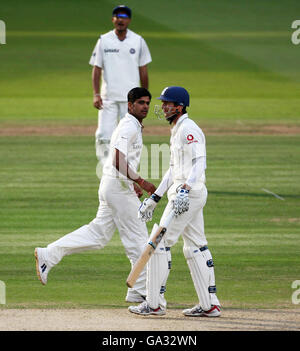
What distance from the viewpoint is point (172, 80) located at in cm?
3875

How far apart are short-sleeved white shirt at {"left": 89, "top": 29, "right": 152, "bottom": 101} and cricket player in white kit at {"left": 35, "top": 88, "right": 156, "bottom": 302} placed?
4662 millimetres

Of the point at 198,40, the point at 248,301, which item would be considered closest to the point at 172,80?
the point at 198,40

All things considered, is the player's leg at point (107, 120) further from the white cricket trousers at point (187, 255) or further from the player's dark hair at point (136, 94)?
the white cricket trousers at point (187, 255)

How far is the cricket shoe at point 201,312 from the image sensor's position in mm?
8531

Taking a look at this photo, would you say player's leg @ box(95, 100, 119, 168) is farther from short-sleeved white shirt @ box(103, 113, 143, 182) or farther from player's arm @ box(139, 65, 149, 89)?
short-sleeved white shirt @ box(103, 113, 143, 182)

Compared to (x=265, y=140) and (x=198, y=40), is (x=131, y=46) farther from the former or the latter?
(x=198, y=40)

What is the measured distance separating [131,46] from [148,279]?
6043 millimetres

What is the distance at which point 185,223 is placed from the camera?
335 inches

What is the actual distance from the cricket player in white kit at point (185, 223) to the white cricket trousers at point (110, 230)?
45 centimetres

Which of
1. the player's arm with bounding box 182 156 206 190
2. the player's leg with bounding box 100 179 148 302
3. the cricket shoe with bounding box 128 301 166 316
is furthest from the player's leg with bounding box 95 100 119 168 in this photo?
the cricket shoe with bounding box 128 301 166 316

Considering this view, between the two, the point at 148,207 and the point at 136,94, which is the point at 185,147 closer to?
the point at 148,207

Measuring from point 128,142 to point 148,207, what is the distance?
2.40 ft
